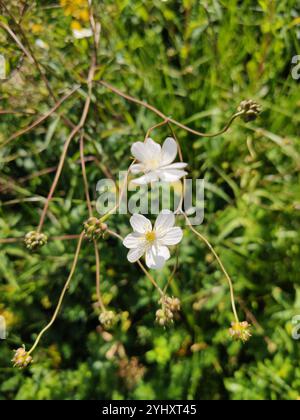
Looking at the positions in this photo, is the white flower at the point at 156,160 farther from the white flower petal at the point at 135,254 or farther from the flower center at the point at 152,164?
the white flower petal at the point at 135,254

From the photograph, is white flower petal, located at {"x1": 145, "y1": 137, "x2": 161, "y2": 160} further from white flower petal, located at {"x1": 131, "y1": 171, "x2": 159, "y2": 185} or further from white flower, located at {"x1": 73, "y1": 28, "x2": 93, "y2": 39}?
white flower, located at {"x1": 73, "y1": 28, "x2": 93, "y2": 39}

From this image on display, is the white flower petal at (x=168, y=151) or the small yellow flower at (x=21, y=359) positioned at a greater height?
the white flower petal at (x=168, y=151)

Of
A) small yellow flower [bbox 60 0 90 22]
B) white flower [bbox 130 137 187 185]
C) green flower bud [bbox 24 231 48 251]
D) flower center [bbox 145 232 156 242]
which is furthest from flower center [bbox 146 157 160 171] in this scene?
small yellow flower [bbox 60 0 90 22]

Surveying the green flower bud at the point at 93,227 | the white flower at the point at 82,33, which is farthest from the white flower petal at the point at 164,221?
the white flower at the point at 82,33

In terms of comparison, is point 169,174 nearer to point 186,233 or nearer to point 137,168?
point 137,168

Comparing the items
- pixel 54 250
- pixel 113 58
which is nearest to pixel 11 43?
pixel 113 58

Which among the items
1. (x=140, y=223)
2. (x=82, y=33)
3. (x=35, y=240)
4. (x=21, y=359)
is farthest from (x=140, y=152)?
(x=82, y=33)
